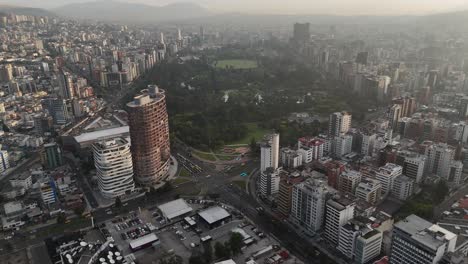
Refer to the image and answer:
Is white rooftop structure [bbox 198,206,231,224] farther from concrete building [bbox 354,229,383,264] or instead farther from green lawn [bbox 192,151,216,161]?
green lawn [bbox 192,151,216,161]

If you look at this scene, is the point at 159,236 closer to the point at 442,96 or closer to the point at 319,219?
the point at 319,219

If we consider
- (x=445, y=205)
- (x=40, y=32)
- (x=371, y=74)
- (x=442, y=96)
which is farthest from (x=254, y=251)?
(x=40, y=32)

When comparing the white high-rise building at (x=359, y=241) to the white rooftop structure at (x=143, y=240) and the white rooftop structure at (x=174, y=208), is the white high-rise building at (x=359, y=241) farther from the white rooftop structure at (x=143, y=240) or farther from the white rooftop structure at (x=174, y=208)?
the white rooftop structure at (x=143, y=240)

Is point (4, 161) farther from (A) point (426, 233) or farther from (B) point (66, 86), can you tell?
(A) point (426, 233)

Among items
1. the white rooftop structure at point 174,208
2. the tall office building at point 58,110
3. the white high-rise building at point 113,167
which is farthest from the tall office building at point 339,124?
the tall office building at point 58,110

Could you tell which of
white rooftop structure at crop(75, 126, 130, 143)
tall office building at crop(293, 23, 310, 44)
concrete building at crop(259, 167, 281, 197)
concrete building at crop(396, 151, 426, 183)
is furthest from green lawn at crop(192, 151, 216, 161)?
tall office building at crop(293, 23, 310, 44)

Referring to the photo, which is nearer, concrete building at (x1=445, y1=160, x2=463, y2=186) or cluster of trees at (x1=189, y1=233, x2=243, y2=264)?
cluster of trees at (x1=189, y1=233, x2=243, y2=264)
